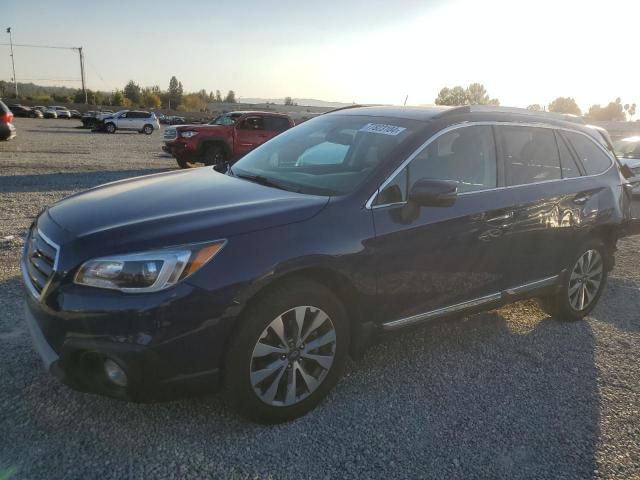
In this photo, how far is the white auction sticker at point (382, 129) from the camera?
356 centimetres

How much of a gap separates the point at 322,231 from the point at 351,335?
2.33ft

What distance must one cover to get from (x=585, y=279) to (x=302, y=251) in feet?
10.4

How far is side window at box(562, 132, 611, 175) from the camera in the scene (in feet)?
15.0

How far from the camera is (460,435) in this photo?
9.67 ft

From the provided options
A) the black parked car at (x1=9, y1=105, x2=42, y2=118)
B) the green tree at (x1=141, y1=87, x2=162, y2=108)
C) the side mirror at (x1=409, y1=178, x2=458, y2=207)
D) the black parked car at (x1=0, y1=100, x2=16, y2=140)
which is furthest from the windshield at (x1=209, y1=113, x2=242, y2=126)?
the green tree at (x1=141, y1=87, x2=162, y2=108)

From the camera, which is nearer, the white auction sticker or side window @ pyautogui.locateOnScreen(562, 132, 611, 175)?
the white auction sticker

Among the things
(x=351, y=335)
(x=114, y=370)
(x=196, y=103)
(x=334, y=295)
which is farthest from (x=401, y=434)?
(x=196, y=103)

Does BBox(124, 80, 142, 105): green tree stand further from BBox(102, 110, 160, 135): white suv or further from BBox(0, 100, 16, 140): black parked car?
BBox(0, 100, 16, 140): black parked car

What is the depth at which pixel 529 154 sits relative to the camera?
4125mm

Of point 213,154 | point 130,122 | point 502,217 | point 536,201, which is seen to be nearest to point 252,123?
point 213,154

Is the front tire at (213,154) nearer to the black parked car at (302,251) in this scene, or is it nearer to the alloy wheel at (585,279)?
the black parked car at (302,251)

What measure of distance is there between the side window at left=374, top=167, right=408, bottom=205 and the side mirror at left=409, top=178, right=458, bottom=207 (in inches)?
3.4

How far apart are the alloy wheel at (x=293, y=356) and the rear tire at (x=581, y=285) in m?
2.57

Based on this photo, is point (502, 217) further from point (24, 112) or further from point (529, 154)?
point (24, 112)
